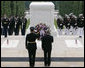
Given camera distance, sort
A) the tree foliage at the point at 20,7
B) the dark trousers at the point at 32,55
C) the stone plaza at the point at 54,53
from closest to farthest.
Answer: the dark trousers at the point at 32,55, the stone plaza at the point at 54,53, the tree foliage at the point at 20,7

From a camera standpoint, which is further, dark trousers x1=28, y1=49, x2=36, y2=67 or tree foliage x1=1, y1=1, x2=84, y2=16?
tree foliage x1=1, y1=1, x2=84, y2=16

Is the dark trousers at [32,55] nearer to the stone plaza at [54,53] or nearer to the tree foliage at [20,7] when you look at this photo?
the stone plaza at [54,53]

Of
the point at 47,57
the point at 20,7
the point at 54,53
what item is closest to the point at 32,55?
the point at 47,57

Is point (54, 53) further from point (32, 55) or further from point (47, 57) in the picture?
point (32, 55)

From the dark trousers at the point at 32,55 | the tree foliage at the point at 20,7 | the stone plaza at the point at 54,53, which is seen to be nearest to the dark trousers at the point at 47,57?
the stone plaza at the point at 54,53

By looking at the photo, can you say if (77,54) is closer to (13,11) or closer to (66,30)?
(66,30)

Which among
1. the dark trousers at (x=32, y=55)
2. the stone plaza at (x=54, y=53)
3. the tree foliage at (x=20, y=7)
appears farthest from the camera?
the tree foliage at (x=20, y=7)

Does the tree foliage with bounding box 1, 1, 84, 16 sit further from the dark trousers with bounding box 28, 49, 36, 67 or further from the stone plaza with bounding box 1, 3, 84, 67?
the dark trousers with bounding box 28, 49, 36, 67

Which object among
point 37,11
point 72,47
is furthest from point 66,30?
point 72,47

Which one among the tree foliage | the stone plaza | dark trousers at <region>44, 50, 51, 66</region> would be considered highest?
dark trousers at <region>44, 50, 51, 66</region>

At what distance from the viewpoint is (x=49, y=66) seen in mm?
13484

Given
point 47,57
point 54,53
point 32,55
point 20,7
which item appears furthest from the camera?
point 20,7

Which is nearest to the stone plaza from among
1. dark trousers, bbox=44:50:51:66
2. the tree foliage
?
dark trousers, bbox=44:50:51:66

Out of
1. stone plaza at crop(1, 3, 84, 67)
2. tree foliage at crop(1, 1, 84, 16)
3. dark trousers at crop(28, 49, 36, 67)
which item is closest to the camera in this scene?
dark trousers at crop(28, 49, 36, 67)
